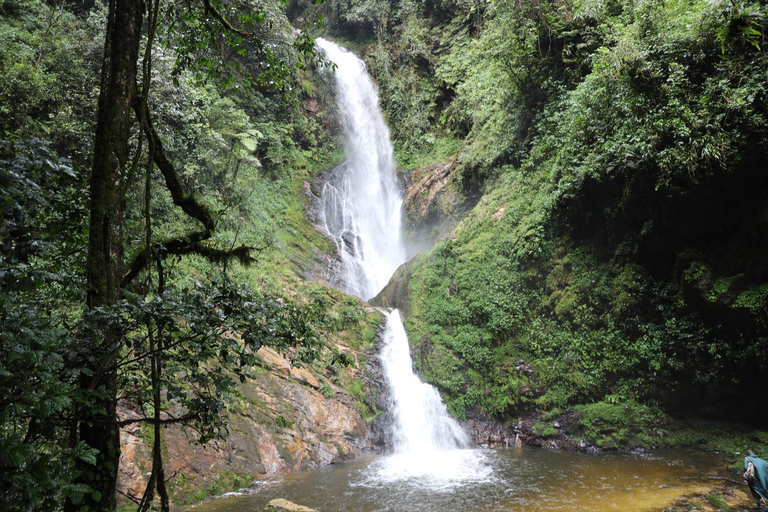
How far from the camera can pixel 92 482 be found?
7.33 feet

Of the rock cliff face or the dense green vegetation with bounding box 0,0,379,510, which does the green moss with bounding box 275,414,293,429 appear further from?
the dense green vegetation with bounding box 0,0,379,510

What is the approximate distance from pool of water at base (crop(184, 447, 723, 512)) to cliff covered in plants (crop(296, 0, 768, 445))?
1.62 m

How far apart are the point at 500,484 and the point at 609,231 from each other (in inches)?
279

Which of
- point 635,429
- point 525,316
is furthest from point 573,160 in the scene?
point 635,429

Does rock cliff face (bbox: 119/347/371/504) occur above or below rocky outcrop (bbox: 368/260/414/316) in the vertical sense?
below

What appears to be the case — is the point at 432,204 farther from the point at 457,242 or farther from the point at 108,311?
the point at 108,311

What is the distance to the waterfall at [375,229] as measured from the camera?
12070 millimetres

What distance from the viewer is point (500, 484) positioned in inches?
299

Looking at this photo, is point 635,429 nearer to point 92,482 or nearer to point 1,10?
point 92,482

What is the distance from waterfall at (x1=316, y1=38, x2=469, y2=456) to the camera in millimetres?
12070

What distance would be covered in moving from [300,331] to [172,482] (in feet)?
18.9

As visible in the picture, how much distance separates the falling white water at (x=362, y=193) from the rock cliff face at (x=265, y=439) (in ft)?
27.4

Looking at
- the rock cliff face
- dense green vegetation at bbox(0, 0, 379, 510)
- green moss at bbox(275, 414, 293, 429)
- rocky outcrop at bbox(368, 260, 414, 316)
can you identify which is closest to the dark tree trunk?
dense green vegetation at bbox(0, 0, 379, 510)

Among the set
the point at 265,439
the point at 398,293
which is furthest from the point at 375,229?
the point at 265,439
